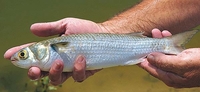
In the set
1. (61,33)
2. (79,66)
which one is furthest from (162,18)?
(79,66)

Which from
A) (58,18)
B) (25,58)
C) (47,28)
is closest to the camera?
(25,58)

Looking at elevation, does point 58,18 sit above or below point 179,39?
below

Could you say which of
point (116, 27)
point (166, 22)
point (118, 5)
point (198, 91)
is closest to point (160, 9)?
point (166, 22)

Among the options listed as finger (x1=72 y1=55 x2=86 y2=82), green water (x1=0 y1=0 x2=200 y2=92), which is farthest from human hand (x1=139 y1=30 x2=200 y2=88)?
green water (x1=0 y1=0 x2=200 y2=92)

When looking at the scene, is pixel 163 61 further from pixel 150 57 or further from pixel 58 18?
pixel 58 18

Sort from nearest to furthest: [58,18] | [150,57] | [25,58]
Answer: [25,58] < [150,57] < [58,18]

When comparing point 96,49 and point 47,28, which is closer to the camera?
point 96,49

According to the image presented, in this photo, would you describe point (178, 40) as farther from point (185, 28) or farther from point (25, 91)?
point (25, 91)
